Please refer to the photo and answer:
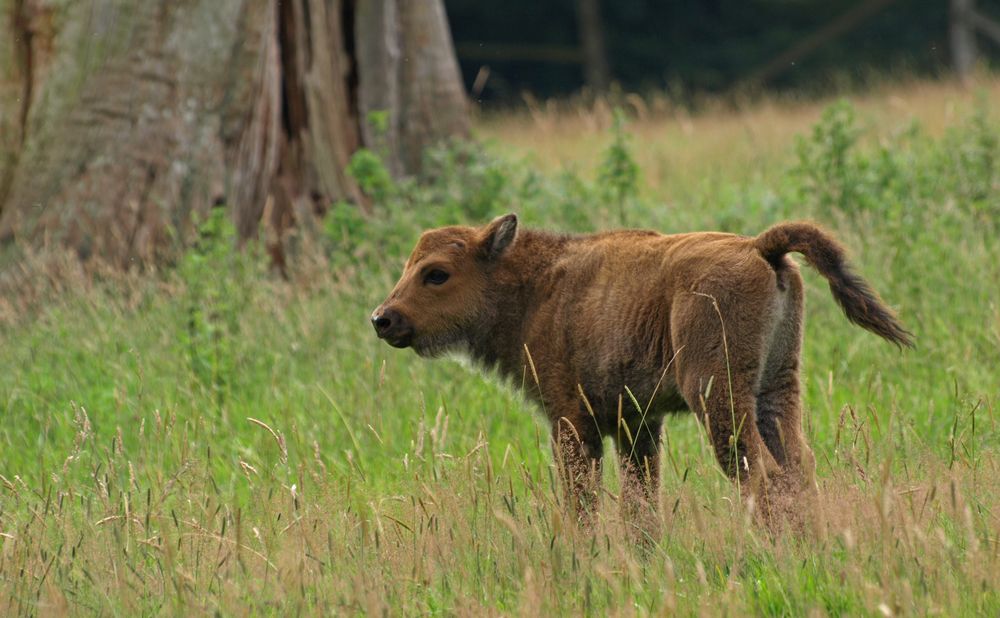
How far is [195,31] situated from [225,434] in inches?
161

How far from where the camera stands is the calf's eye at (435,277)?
6.07 m

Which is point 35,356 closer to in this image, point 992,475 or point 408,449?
point 408,449

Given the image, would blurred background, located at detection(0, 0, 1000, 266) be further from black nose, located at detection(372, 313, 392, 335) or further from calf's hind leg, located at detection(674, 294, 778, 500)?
calf's hind leg, located at detection(674, 294, 778, 500)

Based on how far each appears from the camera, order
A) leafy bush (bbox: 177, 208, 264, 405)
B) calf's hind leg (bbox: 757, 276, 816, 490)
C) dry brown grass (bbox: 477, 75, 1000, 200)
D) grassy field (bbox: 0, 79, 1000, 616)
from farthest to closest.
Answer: dry brown grass (bbox: 477, 75, 1000, 200), leafy bush (bbox: 177, 208, 264, 405), calf's hind leg (bbox: 757, 276, 816, 490), grassy field (bbox: 0, 79, 1000, 616)

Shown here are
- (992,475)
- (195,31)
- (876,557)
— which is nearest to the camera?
(876,557)

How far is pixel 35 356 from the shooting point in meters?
8.16

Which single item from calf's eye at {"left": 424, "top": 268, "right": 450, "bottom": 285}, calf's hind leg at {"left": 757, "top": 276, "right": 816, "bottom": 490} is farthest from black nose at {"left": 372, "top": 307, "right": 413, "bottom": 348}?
calf's hind leg at {"left": 757, "top": 276, "right": 816, "bottom": 490}

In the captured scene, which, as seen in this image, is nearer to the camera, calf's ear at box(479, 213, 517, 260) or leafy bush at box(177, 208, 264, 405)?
calf's ear at box(479, 213, 517, 260)

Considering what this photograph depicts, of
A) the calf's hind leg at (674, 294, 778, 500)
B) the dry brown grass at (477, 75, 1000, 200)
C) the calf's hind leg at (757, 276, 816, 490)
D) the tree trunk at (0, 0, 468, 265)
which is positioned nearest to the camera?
the calf's hind leg at (674, 294, 778, 500)

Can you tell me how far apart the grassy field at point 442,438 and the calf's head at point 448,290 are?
38cm

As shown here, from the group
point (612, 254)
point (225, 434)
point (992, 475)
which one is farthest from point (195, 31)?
point (992, 475)

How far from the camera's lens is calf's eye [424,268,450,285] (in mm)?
6070

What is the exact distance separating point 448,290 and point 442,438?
1.15m

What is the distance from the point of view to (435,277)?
20.0 feet
